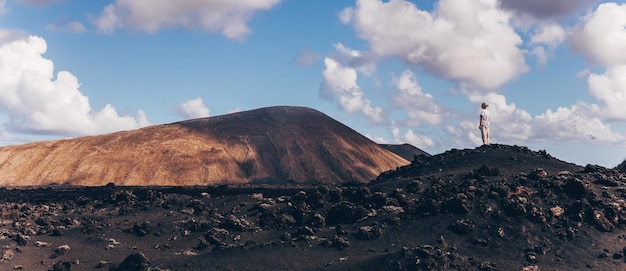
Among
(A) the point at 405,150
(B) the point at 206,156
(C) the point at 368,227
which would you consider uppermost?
(A) the point at 405,150

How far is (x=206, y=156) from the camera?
95.2 metres

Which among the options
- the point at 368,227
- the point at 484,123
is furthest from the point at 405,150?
the point at 368,227

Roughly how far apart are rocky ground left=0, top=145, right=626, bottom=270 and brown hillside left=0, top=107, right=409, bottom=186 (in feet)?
154

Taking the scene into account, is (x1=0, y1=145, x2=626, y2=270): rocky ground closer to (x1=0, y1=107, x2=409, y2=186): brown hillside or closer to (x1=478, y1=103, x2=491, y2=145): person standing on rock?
(x1=478, y1=103, x2=491, y2=145): person standing on rock

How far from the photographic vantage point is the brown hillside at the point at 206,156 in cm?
8712

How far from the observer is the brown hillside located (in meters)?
87.1

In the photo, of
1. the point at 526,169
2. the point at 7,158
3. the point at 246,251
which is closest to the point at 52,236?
the point at 246,251

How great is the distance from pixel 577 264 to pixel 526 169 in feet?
41.8

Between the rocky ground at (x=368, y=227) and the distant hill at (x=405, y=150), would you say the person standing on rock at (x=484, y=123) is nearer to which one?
the rocky ground at (x=368, y=227)

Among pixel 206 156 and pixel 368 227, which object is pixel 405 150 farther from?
pixel 368 227

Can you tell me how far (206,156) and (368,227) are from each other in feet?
222

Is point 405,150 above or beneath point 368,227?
above

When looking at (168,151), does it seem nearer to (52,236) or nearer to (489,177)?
(52,236)

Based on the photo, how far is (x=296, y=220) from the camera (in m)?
33.6
